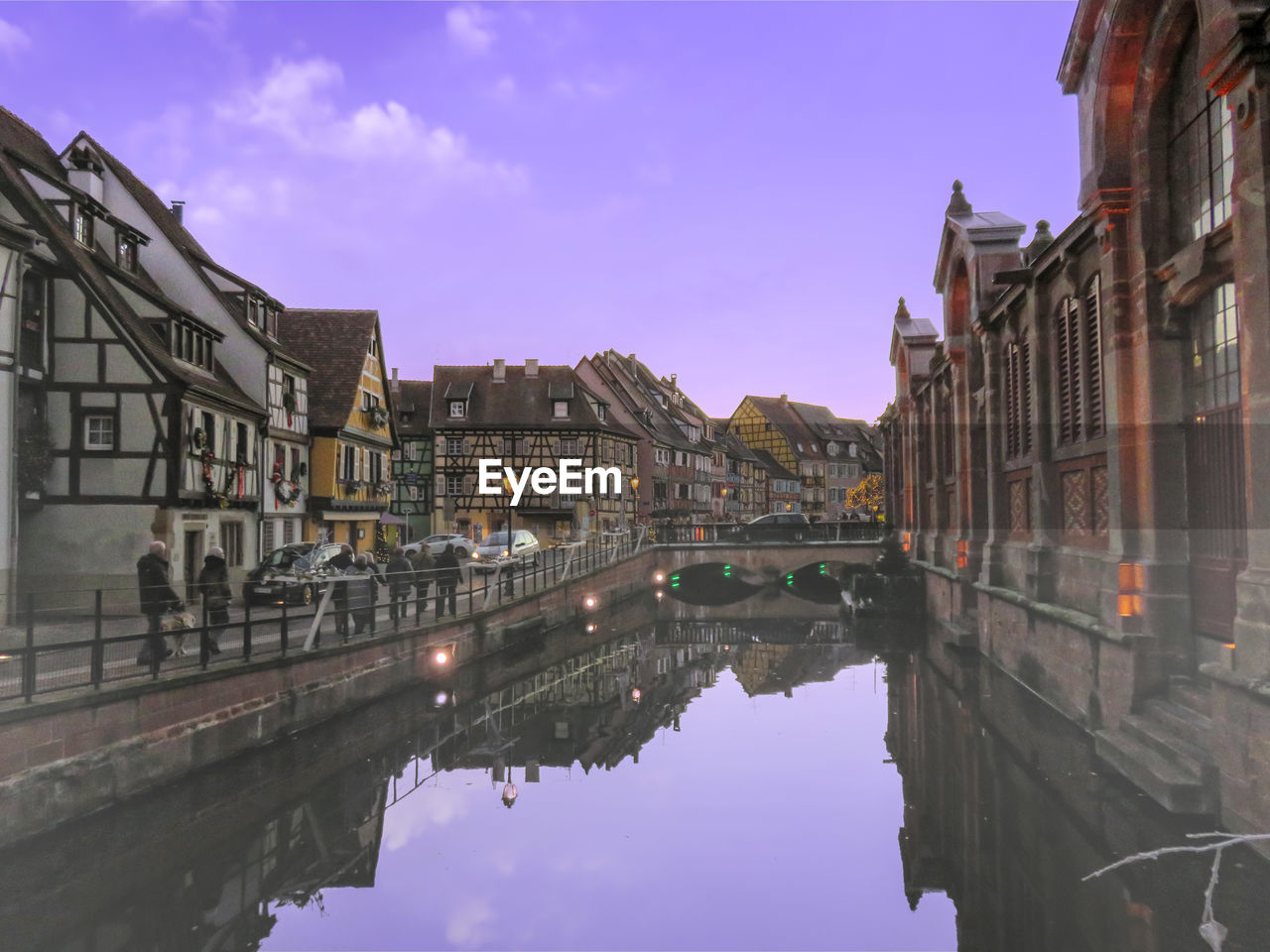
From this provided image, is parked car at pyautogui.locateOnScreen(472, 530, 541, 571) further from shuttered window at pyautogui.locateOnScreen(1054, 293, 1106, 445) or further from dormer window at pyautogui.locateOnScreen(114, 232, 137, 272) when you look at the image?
shuttered window at pyautogui.locateOnScreen(1054, 293, 1106, 445)

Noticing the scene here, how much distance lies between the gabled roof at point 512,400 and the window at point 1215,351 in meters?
44.9

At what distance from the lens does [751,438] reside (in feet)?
309

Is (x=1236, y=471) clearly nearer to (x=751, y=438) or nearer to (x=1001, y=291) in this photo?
(x=1001, y=291)

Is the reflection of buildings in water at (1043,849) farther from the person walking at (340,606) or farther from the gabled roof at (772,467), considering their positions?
the gabled roof at (772,467)

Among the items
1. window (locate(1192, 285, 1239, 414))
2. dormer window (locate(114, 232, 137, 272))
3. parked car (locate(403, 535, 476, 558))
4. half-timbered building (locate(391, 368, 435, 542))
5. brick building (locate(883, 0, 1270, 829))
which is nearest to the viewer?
brick building (locate(883, 0, 1270, 829))

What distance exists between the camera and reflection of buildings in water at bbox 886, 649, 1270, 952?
328 inches

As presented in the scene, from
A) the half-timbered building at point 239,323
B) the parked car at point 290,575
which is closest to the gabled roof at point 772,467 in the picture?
the half-timbered building at point 239,323

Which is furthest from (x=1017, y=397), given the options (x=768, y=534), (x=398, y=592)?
(x=768, y=534)

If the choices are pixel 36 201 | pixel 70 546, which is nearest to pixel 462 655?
pixel 70 546

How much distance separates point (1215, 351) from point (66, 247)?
67.3ft

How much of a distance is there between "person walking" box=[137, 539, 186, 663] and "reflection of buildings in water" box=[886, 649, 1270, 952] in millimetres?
9020

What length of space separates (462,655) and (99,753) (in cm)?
1123

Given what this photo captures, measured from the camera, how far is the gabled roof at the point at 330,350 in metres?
35.5

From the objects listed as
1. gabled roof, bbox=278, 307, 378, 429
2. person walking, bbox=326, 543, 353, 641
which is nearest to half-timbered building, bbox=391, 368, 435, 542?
gabled roof, bbox=278, 307, 378, 429
